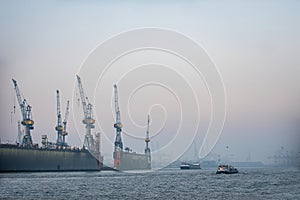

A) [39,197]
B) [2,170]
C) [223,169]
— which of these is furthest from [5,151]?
[39,197]

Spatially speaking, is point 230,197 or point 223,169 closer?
point 230,197

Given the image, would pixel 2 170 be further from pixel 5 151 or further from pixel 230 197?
pixel 230 197

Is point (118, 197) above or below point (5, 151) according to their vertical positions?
below

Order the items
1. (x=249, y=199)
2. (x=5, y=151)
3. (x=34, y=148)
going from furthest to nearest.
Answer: (x=34, y=148) < (x=5, y=151) < (x=249, y=199)

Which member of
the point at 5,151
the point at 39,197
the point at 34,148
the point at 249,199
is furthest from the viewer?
the point at 34,148

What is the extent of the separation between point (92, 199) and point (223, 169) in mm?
120929

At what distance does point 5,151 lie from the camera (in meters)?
181

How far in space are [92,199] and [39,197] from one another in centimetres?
824

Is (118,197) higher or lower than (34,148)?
lower

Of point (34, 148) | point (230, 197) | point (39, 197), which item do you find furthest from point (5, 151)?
point (230, 197)

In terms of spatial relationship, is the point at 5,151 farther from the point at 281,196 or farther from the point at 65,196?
the point at 281,196

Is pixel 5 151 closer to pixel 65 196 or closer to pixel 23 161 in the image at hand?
pixel 23 161

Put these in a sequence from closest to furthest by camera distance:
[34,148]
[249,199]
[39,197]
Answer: [249,199], [39,197], [34,148]

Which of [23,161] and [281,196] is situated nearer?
[281,196]
